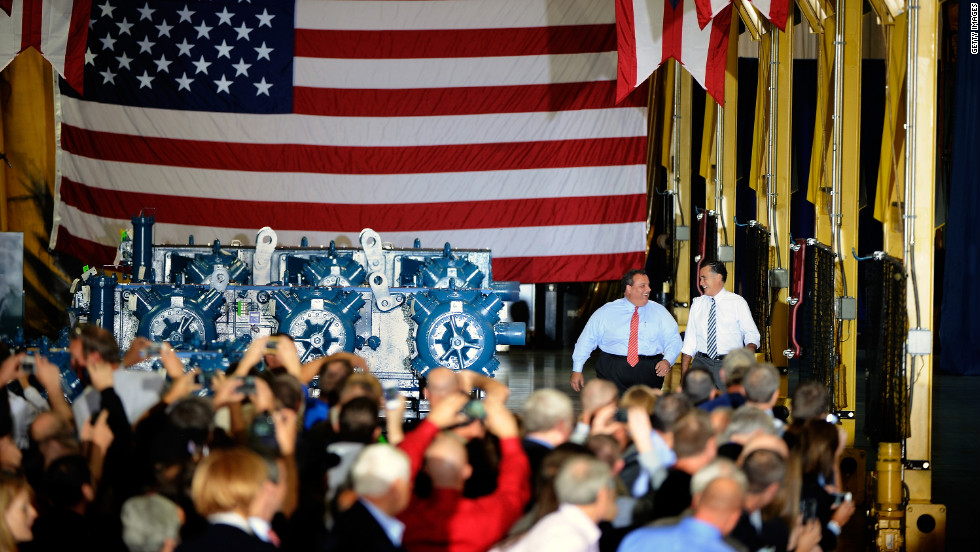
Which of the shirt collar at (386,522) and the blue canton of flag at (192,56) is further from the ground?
the blue canton of flag at (192,56)

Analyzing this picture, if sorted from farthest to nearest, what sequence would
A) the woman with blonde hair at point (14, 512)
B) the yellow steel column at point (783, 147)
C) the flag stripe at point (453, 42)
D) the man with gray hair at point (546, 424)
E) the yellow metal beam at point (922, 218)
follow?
the flag stripe at point (453, 42) → the yellow steel column at point (783, 147) → the yellow metal beam at point (922, 218) → the man with gray hair at point (546, 424) → the woman with blonde hair at point (14, 512)

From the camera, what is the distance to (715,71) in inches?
407

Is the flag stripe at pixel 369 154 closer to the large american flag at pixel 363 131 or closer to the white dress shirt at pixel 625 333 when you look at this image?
the large american flag at pixel 363 131

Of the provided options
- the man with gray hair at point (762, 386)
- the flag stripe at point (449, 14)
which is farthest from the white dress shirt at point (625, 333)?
the flag stripe at point (449, 14)

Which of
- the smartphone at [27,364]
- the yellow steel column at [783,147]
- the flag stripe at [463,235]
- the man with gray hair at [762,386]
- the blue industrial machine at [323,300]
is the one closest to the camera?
the man with gray hair at [762,386]

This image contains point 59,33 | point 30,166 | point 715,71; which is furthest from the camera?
point 30,166

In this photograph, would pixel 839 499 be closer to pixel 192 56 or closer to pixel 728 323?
pixel 728 323

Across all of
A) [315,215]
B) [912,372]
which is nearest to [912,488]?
[912,372]

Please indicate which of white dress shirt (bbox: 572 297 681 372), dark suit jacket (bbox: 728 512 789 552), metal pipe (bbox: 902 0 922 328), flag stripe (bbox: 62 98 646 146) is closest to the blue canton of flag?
flag stripe (bbox: 62 98 646 146)

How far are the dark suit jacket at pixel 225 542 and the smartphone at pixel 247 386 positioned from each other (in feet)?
5.91

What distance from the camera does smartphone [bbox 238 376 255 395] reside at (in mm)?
5216

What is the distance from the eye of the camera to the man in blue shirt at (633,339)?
8.34 metres

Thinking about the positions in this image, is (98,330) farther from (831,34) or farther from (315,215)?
(315,215)

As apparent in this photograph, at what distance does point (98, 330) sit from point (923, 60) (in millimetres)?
4863
